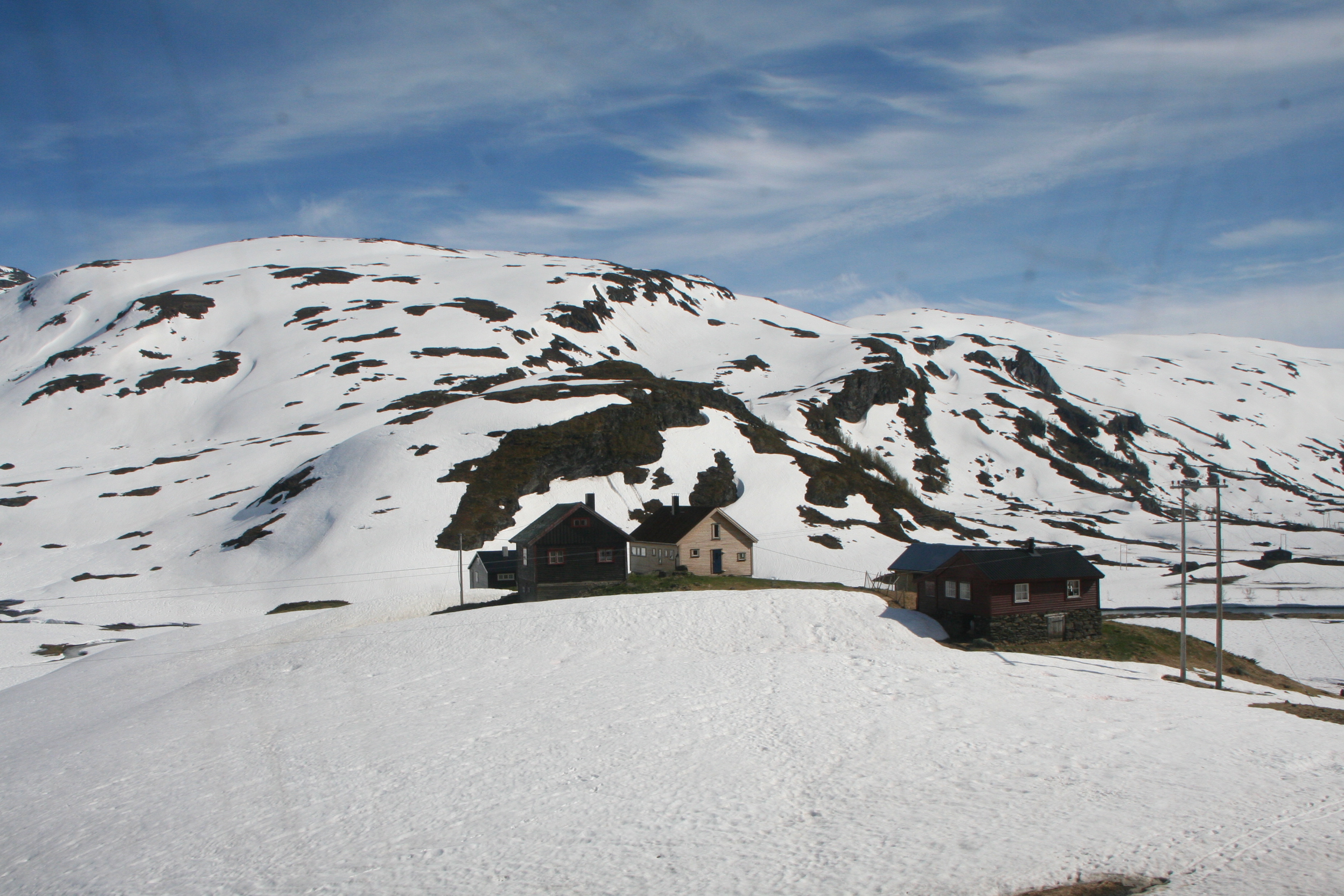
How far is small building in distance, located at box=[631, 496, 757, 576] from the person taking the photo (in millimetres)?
64250

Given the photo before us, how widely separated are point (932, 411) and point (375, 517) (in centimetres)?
11966

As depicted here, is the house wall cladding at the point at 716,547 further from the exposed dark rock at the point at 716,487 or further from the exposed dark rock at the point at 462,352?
the exposed dark rock at the point at 462,352

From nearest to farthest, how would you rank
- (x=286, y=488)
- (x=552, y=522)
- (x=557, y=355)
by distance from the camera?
(x=552, y=522) < (x=286, y=488) < (x=557, y=355)

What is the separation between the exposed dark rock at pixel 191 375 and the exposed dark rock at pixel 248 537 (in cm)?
8751

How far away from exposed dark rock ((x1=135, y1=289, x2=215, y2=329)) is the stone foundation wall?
188730 mm

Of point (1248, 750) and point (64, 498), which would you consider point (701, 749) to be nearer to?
point (1248, 750)

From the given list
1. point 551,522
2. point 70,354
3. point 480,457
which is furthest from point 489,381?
point 70,354

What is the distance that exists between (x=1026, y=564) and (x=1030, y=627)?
3325mm

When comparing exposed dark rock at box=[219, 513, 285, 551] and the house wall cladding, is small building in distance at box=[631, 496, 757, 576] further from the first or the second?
exposed dark rock at box=[219, 513, 285, 551]

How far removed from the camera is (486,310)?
193500mm

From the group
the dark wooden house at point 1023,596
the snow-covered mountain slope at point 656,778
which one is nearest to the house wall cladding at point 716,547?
the dark wooden house at point 1023,596

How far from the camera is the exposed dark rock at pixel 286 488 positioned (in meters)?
89.7

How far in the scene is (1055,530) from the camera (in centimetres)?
11175

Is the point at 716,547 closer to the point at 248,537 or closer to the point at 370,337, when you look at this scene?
the point at 248,537
